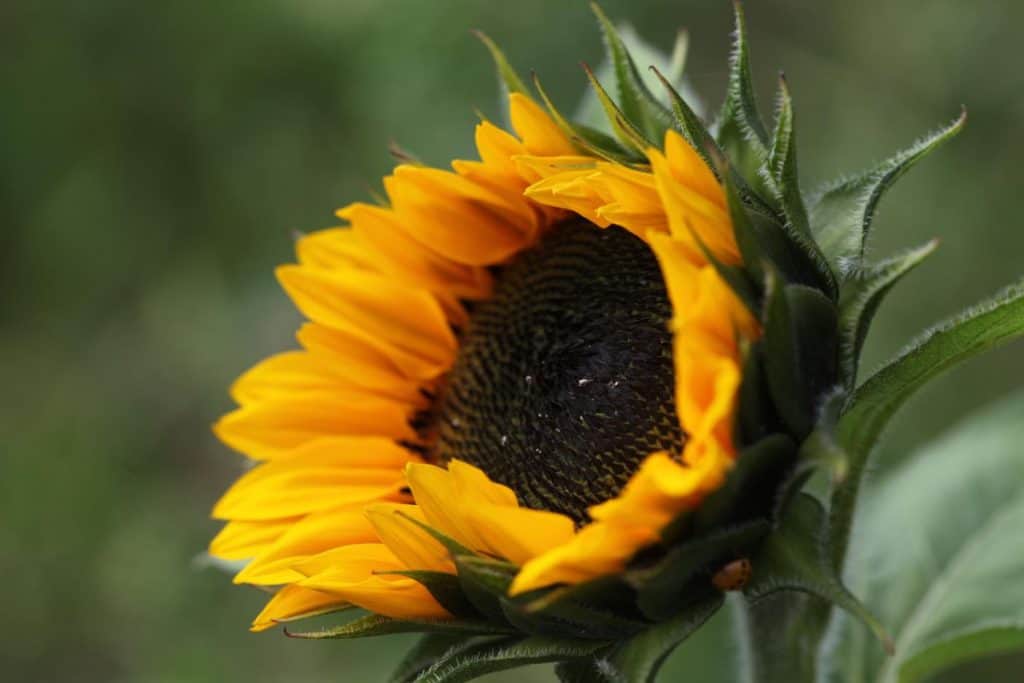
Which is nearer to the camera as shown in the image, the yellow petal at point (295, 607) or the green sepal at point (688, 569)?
the green sepal at point (688, 569)

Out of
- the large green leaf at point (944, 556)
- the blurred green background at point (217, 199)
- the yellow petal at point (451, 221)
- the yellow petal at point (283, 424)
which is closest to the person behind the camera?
the yellow petal at point (451, 221)

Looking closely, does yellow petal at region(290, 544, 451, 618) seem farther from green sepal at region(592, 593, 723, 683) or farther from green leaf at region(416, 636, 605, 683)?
green sepal at region(592, 593, 723, 683)

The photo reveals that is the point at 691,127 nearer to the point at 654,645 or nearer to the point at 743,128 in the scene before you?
the point at 743,128

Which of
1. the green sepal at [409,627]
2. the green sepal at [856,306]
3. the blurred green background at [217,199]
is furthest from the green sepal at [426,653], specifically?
the blurred green background at [217,199]

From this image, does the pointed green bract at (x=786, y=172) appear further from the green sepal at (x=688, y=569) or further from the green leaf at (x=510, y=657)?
the green leaf at (x=510, y=657)

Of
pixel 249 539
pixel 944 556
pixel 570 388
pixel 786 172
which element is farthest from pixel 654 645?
pixel 944 556

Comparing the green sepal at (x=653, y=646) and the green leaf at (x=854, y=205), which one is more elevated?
the green leaf at (x=854, y=205)
